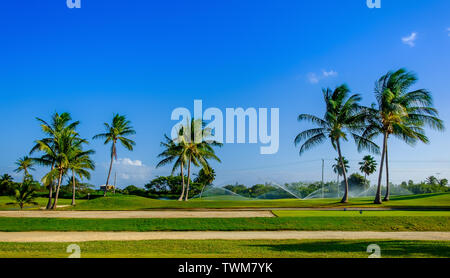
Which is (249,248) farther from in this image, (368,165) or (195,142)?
(368,165)

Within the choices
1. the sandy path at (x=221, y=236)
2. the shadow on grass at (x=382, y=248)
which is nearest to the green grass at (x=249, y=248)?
the shadow on grass at (x=382, y=248)

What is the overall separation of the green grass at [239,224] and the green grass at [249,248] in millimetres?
4158

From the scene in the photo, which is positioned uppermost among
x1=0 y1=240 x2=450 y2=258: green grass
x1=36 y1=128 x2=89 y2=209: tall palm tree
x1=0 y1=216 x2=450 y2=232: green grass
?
x1=36 y1=128 x2=89 y2=209: tall palm tree

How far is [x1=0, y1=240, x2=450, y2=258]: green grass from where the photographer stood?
9.47 metres

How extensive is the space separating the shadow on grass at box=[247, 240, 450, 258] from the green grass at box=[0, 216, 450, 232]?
14.3ft

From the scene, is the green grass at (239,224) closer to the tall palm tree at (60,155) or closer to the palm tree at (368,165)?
the tall palm tree at (60,155)

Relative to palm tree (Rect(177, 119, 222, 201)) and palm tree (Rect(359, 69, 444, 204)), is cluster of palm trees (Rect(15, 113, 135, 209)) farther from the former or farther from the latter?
palm tree (Rect(359, 69, 444, 204))

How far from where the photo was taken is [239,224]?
674 inches

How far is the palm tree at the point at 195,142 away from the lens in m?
38.5

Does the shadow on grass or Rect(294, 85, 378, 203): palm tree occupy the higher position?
Rect(294, 85, 378, 203): palm tree

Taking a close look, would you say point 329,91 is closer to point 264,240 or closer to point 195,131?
point 195,131

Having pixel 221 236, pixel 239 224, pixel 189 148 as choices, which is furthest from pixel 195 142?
pixel 221 236

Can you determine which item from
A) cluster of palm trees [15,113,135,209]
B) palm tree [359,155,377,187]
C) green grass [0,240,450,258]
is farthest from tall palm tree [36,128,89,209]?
palm tree [359,155,377,187]

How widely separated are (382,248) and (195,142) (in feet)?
97.1
